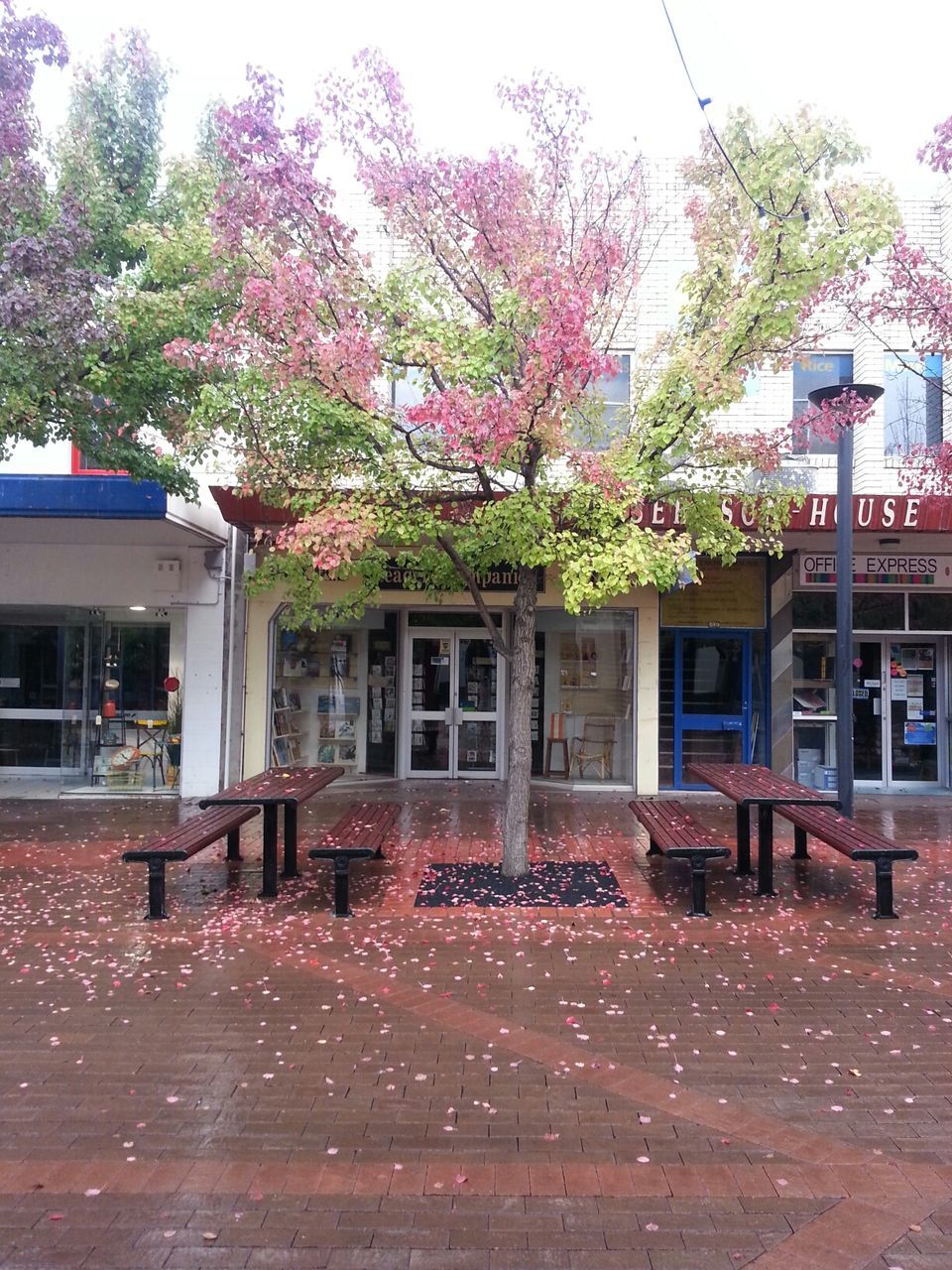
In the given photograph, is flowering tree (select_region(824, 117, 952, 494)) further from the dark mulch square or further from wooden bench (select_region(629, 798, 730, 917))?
the dark mulch square

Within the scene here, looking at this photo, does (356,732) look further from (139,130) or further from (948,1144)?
(948,1144)

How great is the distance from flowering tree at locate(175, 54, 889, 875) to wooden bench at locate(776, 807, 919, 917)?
2.15 metres

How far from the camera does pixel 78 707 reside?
41.2 ft

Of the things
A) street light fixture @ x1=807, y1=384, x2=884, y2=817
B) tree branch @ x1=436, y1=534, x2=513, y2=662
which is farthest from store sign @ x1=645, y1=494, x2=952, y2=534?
tree branch @ x1=436, y1=534, x2=513, y2=662

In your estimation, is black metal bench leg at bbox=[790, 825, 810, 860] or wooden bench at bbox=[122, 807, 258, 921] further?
black metal bench leg at bbox=[790, 825, 810, 860]

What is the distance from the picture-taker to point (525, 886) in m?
7.22

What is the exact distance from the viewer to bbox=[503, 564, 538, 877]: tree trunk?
746 centimetres

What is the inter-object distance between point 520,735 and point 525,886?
1.17 meters

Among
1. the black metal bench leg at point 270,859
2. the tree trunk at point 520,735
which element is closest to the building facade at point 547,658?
the tree trunk at point 520,735

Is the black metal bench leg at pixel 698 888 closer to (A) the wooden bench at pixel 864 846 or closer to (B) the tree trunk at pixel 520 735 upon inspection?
(A) the wooden bench at pixel 864 846

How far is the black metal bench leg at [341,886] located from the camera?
21.1ft

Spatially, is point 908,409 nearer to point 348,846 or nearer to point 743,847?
point 743,847

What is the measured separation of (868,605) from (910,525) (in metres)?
1.98

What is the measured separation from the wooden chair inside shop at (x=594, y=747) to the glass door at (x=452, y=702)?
1.09 metres
